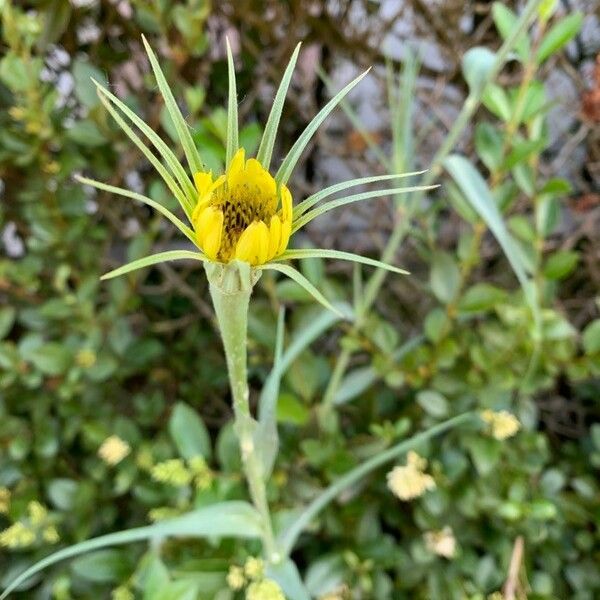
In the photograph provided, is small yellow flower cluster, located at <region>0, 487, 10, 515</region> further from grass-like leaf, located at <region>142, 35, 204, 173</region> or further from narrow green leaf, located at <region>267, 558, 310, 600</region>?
grass-like leaf, located at <region>142, 35, 204, 173</region>

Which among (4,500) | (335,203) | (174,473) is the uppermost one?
(335,203)

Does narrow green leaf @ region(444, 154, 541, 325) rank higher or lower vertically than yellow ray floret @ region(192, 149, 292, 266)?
higher

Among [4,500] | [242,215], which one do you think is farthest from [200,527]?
[4,500]

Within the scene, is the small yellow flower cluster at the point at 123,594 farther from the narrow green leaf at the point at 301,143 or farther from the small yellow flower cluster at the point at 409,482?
the narrow green leaf at the point at 301,143

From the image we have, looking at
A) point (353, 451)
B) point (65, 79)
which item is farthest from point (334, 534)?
point (65, 79)

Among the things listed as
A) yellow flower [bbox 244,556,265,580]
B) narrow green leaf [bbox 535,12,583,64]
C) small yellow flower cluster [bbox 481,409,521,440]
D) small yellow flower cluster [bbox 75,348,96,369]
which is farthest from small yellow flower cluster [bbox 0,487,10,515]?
narrow green leaf [bbox 535,12,583,64]

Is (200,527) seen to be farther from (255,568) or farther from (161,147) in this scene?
(161,147)

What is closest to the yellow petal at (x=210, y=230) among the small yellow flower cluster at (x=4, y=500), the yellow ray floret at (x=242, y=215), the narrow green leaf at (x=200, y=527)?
the yellow ray floret at (x=242, y=215)
